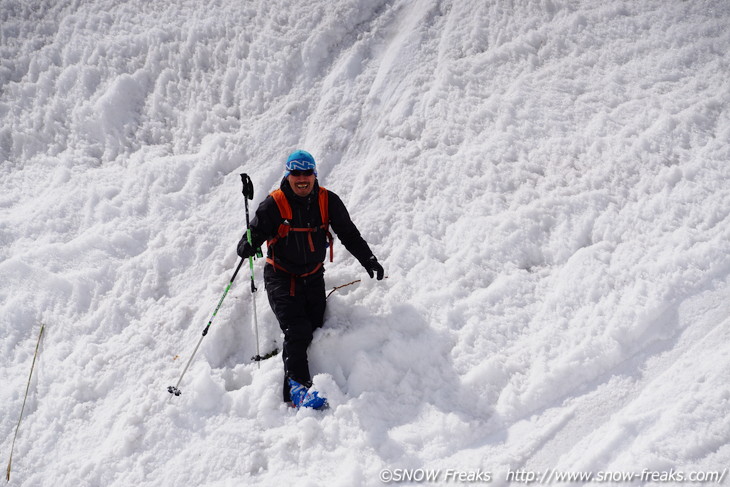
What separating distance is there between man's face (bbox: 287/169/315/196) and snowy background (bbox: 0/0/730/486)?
1.09 metres

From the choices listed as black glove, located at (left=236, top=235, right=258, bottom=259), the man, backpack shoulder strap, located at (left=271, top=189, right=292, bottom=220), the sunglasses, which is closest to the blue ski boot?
the man

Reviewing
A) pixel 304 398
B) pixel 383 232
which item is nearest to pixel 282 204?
pixel 383 232

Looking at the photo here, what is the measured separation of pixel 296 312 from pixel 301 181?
119cm

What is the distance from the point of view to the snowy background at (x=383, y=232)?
13.6 feet

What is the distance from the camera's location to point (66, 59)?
7422mm

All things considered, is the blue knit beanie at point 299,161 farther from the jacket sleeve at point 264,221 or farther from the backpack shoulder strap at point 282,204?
the jacket sleeve at point 264,221

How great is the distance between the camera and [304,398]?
170 inches

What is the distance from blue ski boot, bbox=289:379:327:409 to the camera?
4281 millimetres

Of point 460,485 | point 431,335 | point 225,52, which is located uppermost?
point 225,52

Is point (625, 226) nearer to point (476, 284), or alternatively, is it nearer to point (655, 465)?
point (476, 284)

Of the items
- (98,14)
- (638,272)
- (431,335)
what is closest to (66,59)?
(98,14)

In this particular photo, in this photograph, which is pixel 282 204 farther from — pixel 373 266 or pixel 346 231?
pixel 373 266

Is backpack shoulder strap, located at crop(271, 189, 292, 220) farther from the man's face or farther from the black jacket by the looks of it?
the man's face

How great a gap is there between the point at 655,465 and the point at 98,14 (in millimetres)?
8834
